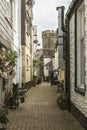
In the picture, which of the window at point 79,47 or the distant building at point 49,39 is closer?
the window at point 79,47

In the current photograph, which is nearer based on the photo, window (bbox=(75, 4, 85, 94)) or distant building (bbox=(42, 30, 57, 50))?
window (bbox=(75, 4, 85, 94))

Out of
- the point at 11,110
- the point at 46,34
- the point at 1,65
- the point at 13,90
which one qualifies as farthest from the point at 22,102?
the point at 46,34

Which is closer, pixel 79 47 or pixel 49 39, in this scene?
pixel 79 47

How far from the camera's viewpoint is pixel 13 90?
19.9 metres

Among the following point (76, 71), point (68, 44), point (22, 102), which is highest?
point (68, 44)

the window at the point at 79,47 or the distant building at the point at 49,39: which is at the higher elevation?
the distant building at the point at 49,39

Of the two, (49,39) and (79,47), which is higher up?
(49,39)

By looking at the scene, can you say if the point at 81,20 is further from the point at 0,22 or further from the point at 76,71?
the point at 0,22

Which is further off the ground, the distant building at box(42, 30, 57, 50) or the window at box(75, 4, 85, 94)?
the distant building at box(42, 30, 57, 50)

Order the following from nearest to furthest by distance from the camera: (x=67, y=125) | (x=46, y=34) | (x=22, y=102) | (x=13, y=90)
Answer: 1. (x=67, y=125)
2. (x=13, y=90)
3. (x=22, y=102)
4. (x=46, y=34)

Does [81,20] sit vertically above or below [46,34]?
below

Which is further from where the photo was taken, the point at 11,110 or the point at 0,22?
the point at 11,110

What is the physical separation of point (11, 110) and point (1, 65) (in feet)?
15.5

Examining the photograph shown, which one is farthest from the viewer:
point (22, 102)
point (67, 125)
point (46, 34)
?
point (46, 34)
